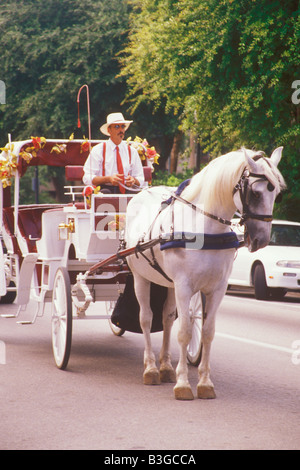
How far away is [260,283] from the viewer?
659 inches

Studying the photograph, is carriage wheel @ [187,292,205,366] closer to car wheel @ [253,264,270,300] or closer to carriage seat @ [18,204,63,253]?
carriage seat @ [18,204,63,253]

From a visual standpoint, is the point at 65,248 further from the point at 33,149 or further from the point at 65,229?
the point at 33,149

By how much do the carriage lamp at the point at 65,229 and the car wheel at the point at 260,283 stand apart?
828 cm

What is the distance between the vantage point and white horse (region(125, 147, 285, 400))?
6.42 meters

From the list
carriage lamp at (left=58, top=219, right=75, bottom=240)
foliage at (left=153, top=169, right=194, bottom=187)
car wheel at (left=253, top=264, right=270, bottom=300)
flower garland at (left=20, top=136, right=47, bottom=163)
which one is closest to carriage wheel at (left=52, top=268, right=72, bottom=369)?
carriage lamp at (left=58, top=219, right=75, bottom=240)

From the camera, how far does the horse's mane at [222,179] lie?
6504 millimetres

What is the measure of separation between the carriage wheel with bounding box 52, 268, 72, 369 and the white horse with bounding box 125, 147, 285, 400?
989 millimetres

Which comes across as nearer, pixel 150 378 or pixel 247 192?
pixel 247 192

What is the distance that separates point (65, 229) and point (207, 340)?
2591 millimetres

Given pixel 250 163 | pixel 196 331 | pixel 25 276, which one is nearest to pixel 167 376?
pixel 196 331

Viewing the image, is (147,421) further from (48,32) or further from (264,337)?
(48,32)

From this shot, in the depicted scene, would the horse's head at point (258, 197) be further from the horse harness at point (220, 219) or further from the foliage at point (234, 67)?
the foliage at point (234, 67)

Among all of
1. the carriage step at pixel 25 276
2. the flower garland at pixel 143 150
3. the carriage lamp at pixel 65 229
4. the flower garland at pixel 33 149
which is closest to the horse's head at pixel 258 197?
the carriage lamp at pixel 65 229

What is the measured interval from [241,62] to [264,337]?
8088 millimetres
